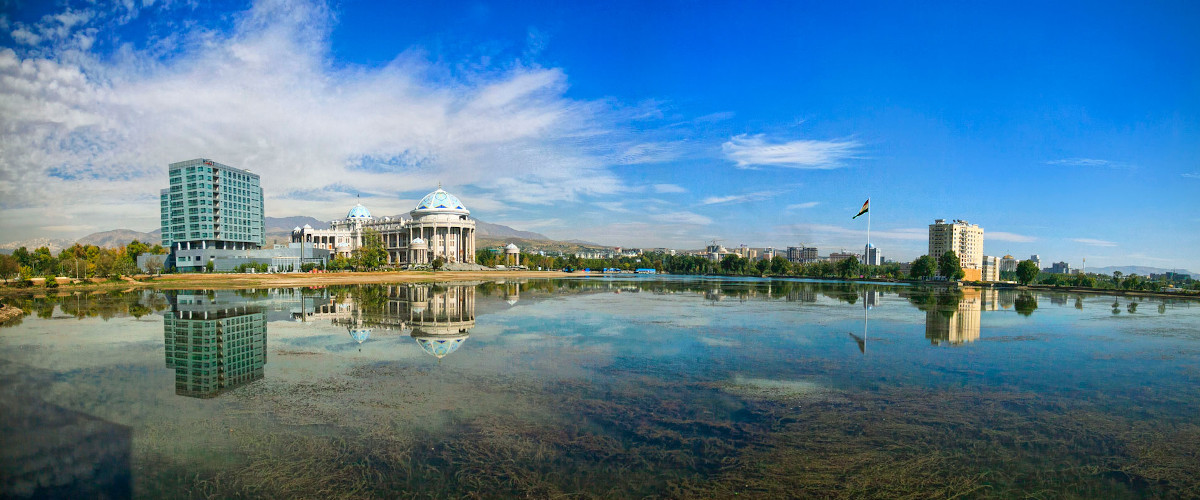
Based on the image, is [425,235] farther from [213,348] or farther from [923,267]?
[213,348]

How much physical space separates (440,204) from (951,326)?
11082 cm

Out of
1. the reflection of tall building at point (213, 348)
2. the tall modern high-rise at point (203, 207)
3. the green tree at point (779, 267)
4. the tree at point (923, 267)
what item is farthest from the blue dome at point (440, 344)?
the green tree at point (779, 267)

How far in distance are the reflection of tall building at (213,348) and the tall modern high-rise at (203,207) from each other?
76511 mm

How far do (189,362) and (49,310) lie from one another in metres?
24.0

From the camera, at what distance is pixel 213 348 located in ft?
56.3

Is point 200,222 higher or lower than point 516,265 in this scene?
higher

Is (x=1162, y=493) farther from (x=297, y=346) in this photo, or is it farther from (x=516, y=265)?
(x=516, y=265)

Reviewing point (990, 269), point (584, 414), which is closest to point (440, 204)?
point (584, 414)

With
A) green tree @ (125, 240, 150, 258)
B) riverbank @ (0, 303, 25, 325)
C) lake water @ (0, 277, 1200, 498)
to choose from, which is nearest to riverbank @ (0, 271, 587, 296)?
riverbank @ (0, 303, 25, 325)

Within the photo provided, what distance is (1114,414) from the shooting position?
1148 centimetres

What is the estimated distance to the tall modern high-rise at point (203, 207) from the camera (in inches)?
3568

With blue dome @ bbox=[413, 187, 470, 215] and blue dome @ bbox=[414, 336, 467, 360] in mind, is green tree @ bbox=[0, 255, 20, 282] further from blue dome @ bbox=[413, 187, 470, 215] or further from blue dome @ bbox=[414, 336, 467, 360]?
blue dome @ bbox=[413, 187, 470, 215]

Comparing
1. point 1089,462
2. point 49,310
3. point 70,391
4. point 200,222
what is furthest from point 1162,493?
point 200,222

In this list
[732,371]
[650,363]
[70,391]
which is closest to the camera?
[70,391]
